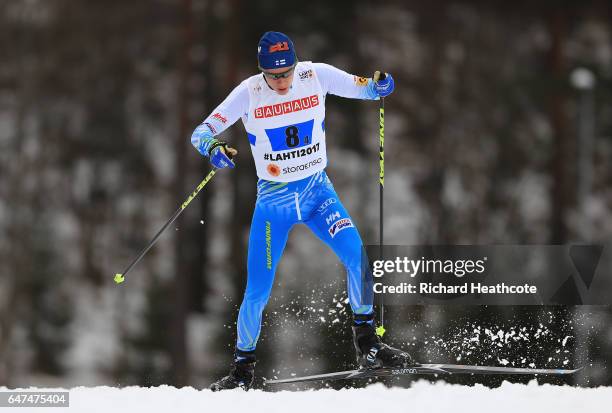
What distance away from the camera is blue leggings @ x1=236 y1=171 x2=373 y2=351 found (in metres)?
6.22

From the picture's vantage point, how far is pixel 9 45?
18.7 metres

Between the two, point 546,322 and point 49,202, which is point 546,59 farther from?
point 546,322

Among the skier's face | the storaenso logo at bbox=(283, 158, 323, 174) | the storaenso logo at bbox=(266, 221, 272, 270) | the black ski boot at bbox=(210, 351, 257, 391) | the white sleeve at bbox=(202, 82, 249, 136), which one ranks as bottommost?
the black ski boot at bbox=(210, 351, 257, 391)

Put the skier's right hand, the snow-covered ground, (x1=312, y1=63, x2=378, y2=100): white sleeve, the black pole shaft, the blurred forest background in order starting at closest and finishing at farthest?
the skier's right hand < (x1=312, y1=63, x2=378, y2=100): white sleeve < the black pole shaft < the snow-covered ground < the blurred forest background

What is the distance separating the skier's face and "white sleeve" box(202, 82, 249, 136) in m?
0.21

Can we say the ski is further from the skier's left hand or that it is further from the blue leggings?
the skier's left hand

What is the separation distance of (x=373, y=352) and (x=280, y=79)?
1.96 metres

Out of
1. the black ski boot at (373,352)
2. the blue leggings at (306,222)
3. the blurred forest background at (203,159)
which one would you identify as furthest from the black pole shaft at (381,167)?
the blurred forest background at (203,159)

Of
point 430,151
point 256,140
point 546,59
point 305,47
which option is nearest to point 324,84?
point 256,140

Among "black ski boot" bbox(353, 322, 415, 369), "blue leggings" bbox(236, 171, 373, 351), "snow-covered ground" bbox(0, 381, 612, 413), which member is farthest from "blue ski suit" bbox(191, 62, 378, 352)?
"snow-covered ground" bbox(0, 381, 612, 413)

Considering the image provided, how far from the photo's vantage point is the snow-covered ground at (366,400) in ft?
23.0

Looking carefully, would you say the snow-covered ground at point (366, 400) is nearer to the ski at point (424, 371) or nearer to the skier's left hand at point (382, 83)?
the ski at point (424, 371)

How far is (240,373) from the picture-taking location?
660 centimetres

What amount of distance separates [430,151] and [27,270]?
858cm
